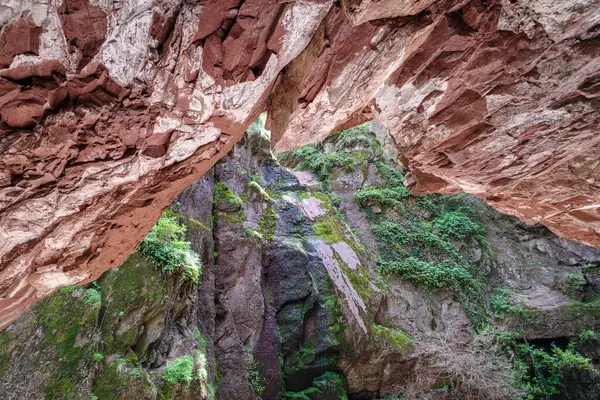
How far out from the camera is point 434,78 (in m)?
3.16

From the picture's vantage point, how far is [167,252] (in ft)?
18.7

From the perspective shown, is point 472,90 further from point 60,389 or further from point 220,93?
point 60,389

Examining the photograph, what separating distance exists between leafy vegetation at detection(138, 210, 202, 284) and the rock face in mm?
1581

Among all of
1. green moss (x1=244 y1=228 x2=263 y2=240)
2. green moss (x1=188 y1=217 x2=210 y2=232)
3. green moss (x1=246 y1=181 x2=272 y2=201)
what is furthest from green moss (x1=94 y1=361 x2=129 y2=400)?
green moss (x1=246 y1=181 x2=272 y2=201)

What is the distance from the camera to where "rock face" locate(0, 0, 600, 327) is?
2.20 m

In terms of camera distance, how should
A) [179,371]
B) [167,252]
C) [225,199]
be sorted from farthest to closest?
[225,199], [167,252], [179,371]

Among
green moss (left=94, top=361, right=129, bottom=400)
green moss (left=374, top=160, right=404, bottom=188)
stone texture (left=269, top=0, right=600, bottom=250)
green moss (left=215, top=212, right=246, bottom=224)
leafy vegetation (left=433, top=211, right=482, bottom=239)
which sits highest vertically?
stone texture (left=269, top=0, right=600, bottom=250)

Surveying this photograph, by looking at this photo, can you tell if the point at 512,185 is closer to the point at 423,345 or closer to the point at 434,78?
the point at 434,78

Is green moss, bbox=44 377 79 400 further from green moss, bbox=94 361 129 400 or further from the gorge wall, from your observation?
green moss, bbox=94 361 129 400

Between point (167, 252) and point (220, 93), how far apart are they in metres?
4.07

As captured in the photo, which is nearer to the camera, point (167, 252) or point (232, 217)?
point (167, 252)

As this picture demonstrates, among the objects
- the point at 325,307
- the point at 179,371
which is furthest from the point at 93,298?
the point at 325,307

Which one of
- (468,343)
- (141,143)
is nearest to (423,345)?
(468,343)

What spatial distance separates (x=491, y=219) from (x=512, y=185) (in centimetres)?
1362
